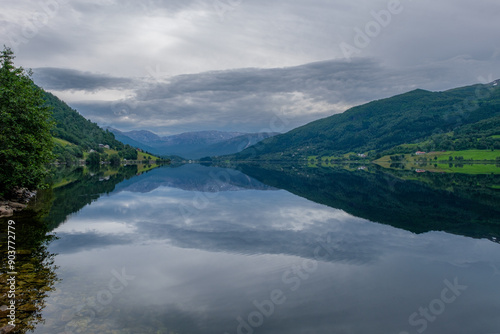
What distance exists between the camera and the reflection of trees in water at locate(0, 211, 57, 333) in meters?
13.8

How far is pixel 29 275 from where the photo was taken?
61.4 feet

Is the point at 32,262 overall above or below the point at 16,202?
below

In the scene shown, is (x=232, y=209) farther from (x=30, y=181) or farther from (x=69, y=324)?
(x=69, y=324)

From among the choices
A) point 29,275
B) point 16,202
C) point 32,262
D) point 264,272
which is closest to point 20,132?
point 16,202

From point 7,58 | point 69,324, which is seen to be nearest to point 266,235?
point 69,324

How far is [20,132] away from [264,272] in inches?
1443

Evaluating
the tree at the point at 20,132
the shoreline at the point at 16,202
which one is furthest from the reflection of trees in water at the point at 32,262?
the tree at the point at 20,132

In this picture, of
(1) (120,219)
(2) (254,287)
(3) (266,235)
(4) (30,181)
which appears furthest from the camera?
(4) (30,181)

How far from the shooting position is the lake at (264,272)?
1430cm

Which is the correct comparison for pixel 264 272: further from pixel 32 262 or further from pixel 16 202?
pixel 16 202

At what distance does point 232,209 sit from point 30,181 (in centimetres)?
2544

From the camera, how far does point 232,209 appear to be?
45.7m

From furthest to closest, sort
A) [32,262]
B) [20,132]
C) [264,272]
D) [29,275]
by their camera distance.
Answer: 1. [20,132]
2. [32,262]
3. [264,272]
4. [29,275]

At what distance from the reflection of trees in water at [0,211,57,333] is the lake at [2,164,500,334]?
0.14 metres
